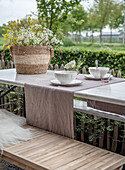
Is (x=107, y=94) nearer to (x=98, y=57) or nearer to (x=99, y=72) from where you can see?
(x=99, y=72)

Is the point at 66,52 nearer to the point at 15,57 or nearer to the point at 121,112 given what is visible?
the point at 15,57

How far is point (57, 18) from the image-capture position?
4.59m

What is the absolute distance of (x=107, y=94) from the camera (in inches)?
70.5

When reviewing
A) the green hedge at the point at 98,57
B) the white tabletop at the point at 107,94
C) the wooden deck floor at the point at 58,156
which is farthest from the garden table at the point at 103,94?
the green hedge at the point at 98,57

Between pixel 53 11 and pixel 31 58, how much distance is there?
1937 millimetres

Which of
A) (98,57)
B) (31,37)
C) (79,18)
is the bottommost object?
(98,57)

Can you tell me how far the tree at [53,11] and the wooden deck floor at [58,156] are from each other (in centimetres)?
276

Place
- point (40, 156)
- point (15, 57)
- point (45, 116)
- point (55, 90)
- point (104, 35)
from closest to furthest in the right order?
point (40, 156), point (55, 90), point (45, 116), point (15, 57), point (104, 35)

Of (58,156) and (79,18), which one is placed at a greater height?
(79,18)

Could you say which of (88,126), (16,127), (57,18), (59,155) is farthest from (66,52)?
(59,155)

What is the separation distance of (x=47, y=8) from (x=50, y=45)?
169 centimetres

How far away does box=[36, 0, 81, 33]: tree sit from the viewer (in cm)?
434

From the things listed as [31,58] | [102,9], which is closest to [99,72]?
[31,58]

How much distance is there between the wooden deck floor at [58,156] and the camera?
5.73 feet
